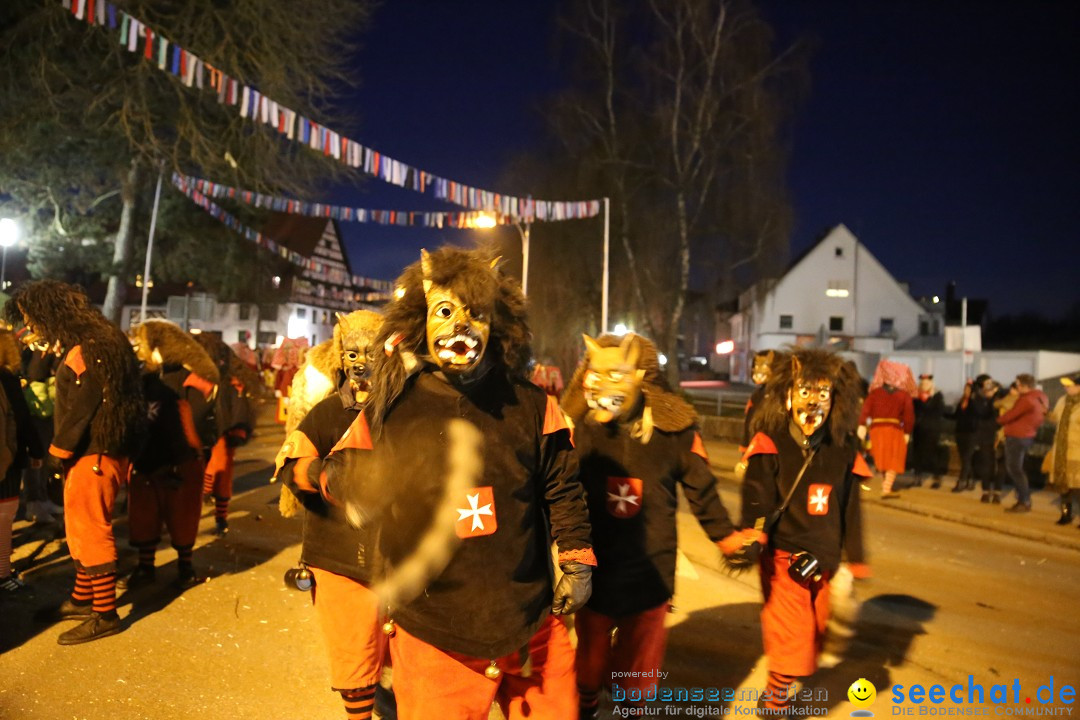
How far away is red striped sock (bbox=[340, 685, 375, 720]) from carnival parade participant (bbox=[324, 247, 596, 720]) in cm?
101

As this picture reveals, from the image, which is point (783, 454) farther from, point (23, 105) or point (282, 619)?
point (23, 105)

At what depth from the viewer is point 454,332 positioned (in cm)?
259

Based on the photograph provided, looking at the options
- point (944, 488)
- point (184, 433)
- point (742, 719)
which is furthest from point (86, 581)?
point (944, 488)

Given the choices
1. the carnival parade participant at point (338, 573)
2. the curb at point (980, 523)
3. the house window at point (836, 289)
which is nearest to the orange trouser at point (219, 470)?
the carnival parade participant at point (338, 573)

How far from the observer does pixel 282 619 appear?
17.0ft

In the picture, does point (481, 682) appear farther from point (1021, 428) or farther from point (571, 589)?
point (1021, 428)

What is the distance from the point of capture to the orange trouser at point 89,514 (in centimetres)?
460

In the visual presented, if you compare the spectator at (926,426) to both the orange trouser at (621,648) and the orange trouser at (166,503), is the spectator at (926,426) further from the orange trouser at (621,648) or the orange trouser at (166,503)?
the orange trouser at (166,503)

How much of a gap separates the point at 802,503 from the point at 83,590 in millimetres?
4373

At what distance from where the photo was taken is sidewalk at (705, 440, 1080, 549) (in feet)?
31.4

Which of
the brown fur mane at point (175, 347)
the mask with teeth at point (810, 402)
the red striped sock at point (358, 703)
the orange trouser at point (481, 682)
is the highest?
the brown fur mane at point (175, 347)

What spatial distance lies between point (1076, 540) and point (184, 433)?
9.90 metres

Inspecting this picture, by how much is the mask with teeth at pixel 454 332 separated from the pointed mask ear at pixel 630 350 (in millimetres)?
1037

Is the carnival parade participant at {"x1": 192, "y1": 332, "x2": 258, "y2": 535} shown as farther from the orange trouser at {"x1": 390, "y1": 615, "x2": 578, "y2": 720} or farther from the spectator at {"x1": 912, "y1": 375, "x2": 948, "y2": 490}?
the spectator at {"x1": 912, "y1": 375, "x2": 948, "y2": 490}
